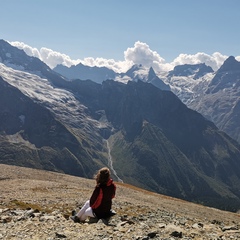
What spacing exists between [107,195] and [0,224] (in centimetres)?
691

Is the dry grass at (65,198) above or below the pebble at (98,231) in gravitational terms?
below

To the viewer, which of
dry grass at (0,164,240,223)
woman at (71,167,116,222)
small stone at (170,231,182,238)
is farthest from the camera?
dry grass at (0,164,240,223)

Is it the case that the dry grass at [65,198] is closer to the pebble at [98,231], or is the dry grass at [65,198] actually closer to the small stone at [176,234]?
the pebble at [98,231]

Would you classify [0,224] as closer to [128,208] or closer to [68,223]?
[68,223]

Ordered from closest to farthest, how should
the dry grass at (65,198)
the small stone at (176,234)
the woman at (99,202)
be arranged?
the small stone at (176,234)
the woman at (99,202)
the dry grass at (65,198)

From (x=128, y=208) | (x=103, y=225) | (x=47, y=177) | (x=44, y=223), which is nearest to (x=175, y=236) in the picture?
(x=103, y=225)

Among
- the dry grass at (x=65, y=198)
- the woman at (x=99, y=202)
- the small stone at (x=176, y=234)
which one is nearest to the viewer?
the small stone at (x=176, y=234)

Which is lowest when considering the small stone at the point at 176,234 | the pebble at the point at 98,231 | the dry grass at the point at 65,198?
the dry grass at the point at 65,198

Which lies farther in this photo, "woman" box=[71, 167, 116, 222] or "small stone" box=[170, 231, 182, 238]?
"woman" box=[71, 167, 116, 222]

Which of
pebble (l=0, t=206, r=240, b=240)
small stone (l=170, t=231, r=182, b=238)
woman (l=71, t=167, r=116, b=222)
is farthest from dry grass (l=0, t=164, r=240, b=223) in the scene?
small stone (l=170, t=231, r=182, b=238)

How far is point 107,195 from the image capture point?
22.0 metres

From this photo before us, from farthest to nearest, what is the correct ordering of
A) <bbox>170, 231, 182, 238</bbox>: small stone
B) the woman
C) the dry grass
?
the dry grass → the woman → <bbox>170, 231, 182, 238</bbox>: small stone

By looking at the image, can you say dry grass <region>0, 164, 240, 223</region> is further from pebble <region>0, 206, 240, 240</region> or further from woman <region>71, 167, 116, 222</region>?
pebble <region>0, 206, 240, 240</region>

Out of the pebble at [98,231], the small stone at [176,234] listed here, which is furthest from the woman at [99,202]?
the small stone at [176,234]
